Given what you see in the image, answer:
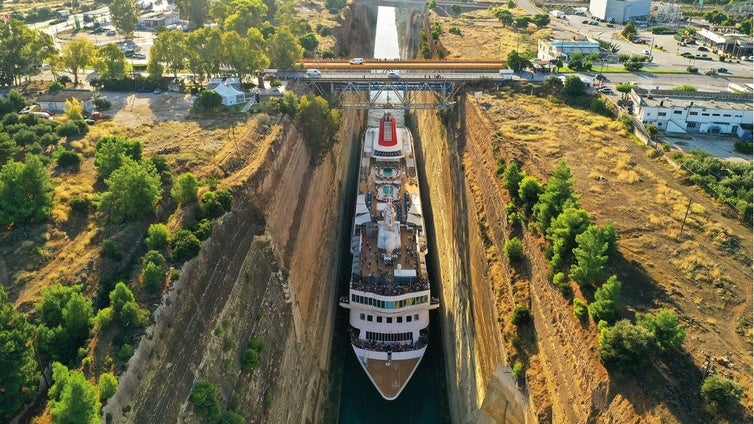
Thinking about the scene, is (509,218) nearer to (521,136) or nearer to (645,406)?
(521,136)

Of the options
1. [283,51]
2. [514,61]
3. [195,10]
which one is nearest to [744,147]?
[514,61]

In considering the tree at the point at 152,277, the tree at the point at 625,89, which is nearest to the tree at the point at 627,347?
the tree at the point at 152,277

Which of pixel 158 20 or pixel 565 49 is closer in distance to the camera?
pixel 565 49

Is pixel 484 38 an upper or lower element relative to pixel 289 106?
upper

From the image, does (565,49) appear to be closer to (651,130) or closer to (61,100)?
(651,130)

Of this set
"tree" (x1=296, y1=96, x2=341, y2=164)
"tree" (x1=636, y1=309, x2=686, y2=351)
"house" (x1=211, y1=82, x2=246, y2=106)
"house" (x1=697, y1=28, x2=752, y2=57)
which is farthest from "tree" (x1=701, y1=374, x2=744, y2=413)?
"house" (x1=697, y1=28, x2=752, y2=57)

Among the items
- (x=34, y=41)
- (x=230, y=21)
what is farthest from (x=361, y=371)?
(x=230, y=21)

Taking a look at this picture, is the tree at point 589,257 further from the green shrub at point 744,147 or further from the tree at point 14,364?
the green shrub at point 744,147
